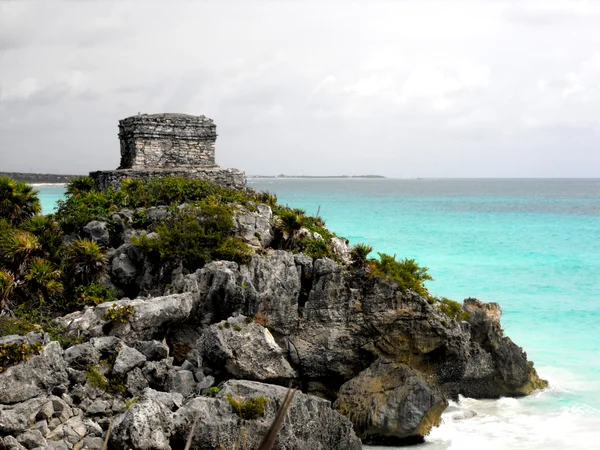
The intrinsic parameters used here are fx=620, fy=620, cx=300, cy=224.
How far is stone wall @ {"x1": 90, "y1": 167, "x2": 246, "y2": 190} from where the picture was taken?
20406 millimetres

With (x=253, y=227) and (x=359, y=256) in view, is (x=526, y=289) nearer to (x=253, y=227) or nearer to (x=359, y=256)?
(x=359, y=256)

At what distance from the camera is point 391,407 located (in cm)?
1335

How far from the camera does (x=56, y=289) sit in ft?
48.0

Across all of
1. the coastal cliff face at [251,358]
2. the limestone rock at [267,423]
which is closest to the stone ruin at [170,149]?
the coastal cliff face at [251,358]

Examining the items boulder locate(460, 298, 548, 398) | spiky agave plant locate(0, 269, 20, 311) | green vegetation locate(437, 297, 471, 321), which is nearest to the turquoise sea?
boulder locate(460, 298, 548, 398)

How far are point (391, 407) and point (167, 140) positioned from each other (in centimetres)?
1259

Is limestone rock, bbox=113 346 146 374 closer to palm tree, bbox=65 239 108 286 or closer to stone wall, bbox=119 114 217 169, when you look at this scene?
palm tree, bbox=65 239 108 286

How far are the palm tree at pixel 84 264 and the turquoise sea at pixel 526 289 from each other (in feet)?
29.0

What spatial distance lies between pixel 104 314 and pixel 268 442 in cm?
1239

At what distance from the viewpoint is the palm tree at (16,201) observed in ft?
57.3

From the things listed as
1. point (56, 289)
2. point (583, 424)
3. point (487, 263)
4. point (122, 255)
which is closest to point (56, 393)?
point (56, 289)

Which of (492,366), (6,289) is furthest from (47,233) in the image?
(492,366)

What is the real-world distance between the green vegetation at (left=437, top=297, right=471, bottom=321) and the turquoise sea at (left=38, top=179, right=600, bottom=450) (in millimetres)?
2259

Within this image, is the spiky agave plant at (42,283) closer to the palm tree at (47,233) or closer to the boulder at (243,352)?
the palm tree at (47,233)
